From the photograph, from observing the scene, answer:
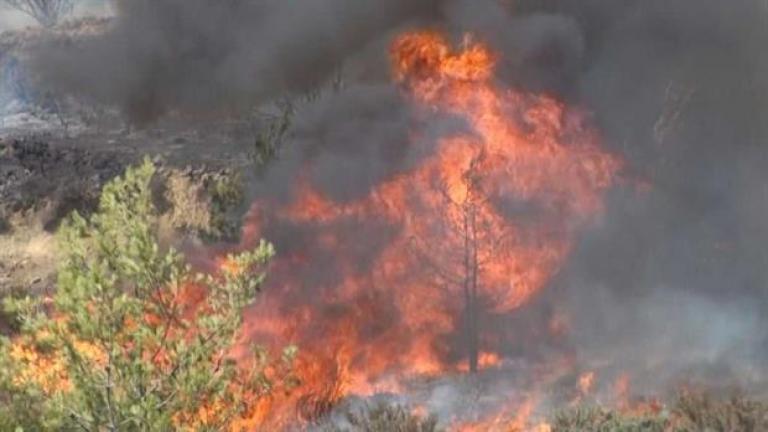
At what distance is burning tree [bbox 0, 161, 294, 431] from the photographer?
6.95 m

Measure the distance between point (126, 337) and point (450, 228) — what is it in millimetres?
10317

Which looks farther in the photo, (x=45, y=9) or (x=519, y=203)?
(x=45, y=9)

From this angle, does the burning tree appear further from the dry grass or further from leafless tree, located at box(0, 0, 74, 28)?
leafless tree, located at box(0, 0, 74, 28)

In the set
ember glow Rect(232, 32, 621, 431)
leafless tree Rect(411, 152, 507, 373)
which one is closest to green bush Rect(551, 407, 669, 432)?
ember glow Rect(232, 32, 621, 431)

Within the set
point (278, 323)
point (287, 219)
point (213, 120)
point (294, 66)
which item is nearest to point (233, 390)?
point (278, 323)

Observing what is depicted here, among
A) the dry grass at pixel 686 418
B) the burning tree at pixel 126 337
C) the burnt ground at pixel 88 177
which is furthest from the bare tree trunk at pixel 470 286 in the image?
the burning tree at pixel 126 337

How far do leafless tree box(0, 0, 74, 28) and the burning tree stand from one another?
40361mm

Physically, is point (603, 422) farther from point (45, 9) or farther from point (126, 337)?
point (45, 9)

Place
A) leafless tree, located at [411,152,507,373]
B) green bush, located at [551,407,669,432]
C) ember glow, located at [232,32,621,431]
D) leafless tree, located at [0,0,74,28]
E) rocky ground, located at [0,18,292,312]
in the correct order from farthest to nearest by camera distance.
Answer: leafless tree, located at [0,0,74,28], rocky ground, located at [0,18,292,312], leafless tree, located at [411,152,507,373], ember glow, located at [232,32,621,431], green bush, located at [551,407,669,432]

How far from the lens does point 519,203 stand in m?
17.2

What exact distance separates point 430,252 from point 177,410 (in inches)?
393

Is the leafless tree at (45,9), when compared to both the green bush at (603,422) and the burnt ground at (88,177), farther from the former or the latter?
the green bush at (603,422)

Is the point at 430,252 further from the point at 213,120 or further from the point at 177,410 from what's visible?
the point at 213,120

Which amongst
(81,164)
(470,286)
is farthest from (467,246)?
(81,164)
